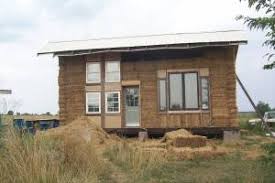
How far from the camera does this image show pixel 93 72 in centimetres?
2802

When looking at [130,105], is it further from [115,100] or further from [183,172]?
[183,172]

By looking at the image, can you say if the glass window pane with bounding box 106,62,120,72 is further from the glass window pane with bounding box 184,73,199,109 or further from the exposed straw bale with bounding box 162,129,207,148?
the exposed straw bale with bounding box 162,129,207,148

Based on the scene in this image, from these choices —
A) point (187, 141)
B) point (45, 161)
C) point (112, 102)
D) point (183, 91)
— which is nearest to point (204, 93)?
point (183, 91)

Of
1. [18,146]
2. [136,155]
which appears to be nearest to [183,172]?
[136,155]

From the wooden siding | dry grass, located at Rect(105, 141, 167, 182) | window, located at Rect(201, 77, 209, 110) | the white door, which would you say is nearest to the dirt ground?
dry grass, located at Rect(105, 141, 167, 182)

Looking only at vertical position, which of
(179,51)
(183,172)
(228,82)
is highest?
(179,51)

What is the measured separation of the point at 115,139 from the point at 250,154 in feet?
21.5

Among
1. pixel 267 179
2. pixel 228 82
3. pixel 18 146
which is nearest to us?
pixel 18 146

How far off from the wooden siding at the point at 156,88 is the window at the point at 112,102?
30cm

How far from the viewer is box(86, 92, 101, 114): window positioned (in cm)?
2770

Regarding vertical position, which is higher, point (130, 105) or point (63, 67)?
point (63, 67)

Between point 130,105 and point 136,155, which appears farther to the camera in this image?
point 130,105

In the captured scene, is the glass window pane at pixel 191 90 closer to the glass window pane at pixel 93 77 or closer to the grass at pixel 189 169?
the glass window pane at pixel 93 77

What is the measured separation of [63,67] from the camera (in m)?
28.4
